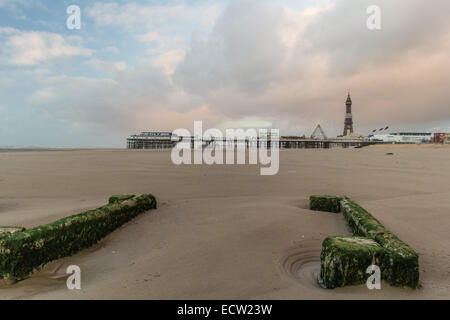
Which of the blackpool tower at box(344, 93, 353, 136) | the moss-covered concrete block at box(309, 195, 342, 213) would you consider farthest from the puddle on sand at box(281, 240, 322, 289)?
the blackpool tower at box(344, 93, 353, 136)

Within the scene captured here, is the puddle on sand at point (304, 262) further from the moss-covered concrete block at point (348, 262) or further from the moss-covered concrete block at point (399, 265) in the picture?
the moss-covered concrete block at point (399, 265)

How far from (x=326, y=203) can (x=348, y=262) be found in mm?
3479

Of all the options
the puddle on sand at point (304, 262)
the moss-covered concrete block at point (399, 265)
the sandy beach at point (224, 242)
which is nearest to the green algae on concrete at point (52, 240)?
the sandy beach at point (224, 242)

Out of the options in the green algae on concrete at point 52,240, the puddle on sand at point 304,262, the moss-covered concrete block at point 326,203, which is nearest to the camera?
the green algae on concrete at point 52,240

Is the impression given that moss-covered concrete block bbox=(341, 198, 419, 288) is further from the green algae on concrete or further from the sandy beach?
the green algae on concrete

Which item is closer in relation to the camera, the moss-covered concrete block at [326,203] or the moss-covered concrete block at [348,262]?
the moss-covered concrete block at [348,262]

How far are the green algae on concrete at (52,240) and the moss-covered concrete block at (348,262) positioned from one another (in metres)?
3.81

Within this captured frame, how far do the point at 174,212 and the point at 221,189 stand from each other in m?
3.18

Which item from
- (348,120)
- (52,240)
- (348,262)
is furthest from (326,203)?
(348,120)

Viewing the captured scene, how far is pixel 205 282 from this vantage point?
294 centimetres

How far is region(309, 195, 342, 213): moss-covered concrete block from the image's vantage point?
5957mm

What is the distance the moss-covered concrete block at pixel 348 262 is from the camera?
278 cm
